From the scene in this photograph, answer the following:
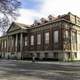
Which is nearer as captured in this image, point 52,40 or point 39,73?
point 39,73

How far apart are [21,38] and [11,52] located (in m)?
9.25

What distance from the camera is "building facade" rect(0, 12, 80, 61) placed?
39000mm

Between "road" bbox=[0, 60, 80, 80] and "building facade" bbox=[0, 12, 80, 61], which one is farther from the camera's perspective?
"building facade" bbox=[0, 12, 80, 61]

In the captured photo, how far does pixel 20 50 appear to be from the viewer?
51.6m

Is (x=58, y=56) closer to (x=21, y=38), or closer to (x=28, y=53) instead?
(x=28, y=53)

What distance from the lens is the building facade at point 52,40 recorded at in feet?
128

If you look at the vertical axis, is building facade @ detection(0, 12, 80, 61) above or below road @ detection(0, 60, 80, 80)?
above

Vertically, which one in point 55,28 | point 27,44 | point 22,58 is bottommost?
point 22,58

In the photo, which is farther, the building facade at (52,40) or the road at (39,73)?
the building facade at (52,40)

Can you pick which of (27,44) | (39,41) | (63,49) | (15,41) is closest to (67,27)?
(63,49)

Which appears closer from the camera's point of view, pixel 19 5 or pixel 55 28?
pixel 19 5

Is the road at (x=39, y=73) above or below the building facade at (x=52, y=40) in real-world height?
below

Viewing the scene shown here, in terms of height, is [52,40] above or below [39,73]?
above

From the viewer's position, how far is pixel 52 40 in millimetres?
41125
